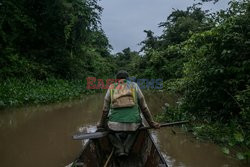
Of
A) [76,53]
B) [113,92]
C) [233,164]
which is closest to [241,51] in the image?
[233,164]

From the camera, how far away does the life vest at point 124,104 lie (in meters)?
4.44

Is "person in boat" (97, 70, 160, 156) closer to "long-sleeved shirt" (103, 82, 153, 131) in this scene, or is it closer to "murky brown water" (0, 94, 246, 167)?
"long-sleeved shirt" (103, 82, 153, 131)

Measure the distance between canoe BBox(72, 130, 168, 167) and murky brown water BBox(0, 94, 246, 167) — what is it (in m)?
1.06

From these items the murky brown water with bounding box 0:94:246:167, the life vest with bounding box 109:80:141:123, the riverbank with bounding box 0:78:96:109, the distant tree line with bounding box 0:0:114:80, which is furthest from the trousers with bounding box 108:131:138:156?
the distant tree line with bounding box 0:0:114:80

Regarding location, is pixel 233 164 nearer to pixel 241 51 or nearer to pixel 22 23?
pixel 241 51

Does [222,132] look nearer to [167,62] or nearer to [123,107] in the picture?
[123,107]

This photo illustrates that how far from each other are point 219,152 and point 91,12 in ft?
54.3

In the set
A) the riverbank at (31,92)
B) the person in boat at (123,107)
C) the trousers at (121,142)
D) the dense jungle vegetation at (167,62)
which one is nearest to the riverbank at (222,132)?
the dense jungle vegetation at (167,62)

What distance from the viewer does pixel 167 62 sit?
70.0ft

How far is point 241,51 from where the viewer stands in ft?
23.1

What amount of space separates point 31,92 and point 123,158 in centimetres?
1006

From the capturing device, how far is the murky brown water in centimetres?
606

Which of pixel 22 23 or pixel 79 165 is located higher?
pixel 22 23

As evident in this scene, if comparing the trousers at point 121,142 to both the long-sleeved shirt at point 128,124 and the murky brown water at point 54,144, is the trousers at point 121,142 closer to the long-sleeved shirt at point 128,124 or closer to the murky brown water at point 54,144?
the long-sleeved shirt at point 128,124
